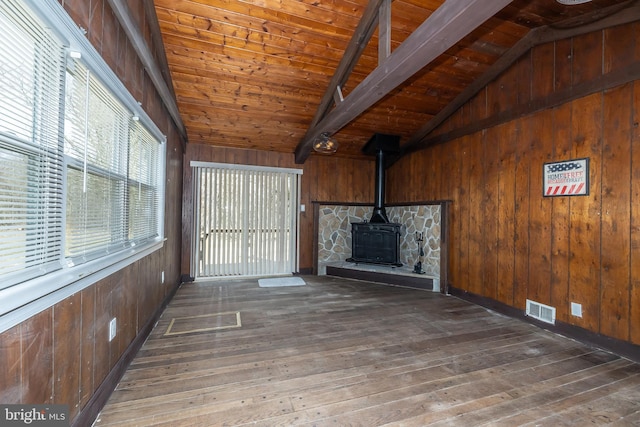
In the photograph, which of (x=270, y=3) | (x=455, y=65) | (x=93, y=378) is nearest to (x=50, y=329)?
(x=93, y=378)

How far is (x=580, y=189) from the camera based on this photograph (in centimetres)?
274

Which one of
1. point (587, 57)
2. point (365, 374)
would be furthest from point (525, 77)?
point (365, 374)

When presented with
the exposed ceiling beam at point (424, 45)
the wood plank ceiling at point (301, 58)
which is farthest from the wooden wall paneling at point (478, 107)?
the exposed ceiling beam at point (424, 45)

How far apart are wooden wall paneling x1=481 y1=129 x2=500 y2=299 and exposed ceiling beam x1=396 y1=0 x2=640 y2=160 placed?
72 cm

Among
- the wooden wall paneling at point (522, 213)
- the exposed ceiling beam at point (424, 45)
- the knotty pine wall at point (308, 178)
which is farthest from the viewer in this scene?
the knotty pine wall at point (308, 178)

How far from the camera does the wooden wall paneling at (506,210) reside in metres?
3.43

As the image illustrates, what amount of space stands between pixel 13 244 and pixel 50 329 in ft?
1.54

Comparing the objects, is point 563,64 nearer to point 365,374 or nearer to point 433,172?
point 433,172

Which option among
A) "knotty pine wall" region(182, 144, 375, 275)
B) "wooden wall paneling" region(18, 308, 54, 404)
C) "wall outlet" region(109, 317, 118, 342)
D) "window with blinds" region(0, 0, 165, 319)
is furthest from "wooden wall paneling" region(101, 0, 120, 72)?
"knotty pine wall" region(182, 144, 375, 275)

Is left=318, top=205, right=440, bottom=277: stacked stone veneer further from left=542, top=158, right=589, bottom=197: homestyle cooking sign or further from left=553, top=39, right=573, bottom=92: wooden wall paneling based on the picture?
left=553, top=39, right=573, bottom=92: wooden wall paneling

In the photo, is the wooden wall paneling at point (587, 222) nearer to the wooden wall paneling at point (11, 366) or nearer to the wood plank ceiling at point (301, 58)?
the wood plank ceiling at point (301, 58)

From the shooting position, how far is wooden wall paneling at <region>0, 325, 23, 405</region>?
98cm

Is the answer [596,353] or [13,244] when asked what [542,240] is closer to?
[596,353]

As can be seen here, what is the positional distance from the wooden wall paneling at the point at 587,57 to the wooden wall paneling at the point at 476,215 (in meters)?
1.23
